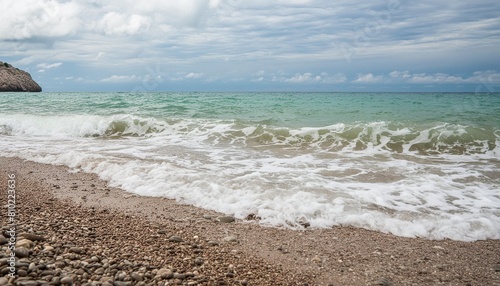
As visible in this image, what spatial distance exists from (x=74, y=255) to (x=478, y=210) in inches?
228

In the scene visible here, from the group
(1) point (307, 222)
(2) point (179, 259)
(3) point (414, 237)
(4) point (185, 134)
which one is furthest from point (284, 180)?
(4) point (185, 134)

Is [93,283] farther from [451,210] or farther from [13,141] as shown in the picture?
[13,141]

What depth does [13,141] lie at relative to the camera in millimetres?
12750

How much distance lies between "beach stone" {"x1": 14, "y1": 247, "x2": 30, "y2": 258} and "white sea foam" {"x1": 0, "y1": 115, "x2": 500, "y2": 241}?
9.34 ft

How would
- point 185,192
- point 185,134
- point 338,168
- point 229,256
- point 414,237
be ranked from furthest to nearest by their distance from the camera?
1. point 185,134
2. point 338,168
3. point 185,192
4. point 414,237
5. point 229,256

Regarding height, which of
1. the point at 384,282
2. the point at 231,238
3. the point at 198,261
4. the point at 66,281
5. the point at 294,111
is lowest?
the point at 384,282

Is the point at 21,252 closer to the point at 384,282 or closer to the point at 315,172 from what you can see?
the point at 384,282

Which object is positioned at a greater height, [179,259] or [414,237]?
[179,259]

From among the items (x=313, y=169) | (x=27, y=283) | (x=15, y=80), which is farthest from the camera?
(x=15, y=80)

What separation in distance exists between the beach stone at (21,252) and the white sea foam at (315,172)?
112 inches

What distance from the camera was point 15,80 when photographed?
265ft

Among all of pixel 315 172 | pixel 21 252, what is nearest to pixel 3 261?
pixel 21 252

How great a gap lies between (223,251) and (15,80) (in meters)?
95.0

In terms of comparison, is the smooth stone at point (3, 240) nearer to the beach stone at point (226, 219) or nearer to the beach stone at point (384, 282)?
the beach stone at point (226, 219)
